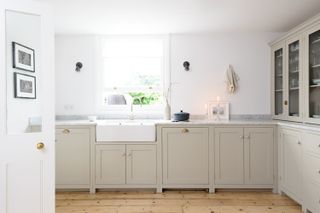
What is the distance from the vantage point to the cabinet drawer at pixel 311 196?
8.44ft

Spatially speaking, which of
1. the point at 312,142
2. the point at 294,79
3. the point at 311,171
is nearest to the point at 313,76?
the point at 294,79

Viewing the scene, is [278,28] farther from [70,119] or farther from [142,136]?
[70,119]

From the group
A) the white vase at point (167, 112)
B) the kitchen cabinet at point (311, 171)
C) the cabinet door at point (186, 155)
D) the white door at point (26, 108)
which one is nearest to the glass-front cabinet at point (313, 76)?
the kitchen cabinet at point (311, 171)

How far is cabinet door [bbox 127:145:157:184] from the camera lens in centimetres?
341

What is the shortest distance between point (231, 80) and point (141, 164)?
5.82 feet

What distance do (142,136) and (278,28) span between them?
2.43 metres

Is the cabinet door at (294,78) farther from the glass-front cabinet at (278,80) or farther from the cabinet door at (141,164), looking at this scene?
the cabinet door at (141,164)

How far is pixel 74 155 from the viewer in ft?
11.3

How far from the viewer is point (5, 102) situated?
1993 mm

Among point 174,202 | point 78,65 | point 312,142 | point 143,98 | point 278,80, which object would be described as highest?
point 78,65

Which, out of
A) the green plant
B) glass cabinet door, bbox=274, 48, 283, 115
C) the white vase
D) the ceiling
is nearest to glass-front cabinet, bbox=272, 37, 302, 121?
glass cabinet door, bbox=274, 48, 283, 115

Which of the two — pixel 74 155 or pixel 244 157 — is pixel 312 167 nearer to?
pixel 244 157

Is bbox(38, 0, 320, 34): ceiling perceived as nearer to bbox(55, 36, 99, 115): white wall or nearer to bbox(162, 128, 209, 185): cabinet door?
bbox(55, 36, 99, 115): white wall

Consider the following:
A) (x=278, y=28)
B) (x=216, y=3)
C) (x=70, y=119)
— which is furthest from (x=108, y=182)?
(x=278, y=28)
